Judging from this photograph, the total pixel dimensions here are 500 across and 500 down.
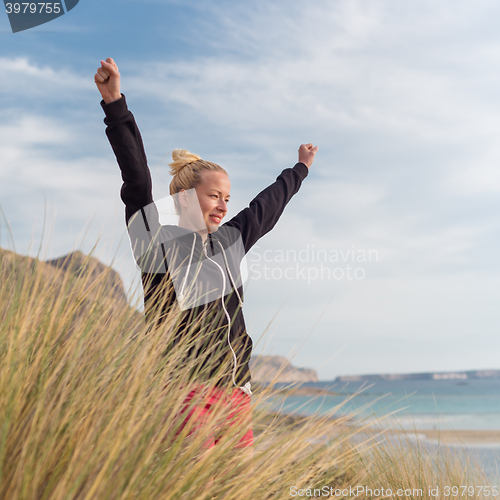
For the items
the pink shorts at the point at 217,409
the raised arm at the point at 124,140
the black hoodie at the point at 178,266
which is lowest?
the pink shorts at the point at 217,409

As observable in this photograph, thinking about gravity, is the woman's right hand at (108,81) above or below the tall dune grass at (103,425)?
above

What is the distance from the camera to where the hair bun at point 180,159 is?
2.59 meters

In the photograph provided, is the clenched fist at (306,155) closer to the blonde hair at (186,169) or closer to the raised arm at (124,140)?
the blonde hair at (186,169)

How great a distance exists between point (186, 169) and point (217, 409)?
1.45 meters

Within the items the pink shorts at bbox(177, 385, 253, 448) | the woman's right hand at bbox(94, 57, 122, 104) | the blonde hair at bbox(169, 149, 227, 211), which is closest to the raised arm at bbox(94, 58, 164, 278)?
the woman's right hand at bbox(94, 57, 122, 104)

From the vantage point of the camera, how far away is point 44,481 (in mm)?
1102

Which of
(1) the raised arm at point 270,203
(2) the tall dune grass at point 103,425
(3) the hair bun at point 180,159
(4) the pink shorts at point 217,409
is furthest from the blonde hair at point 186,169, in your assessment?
(4) the pink shorts at point 217,409

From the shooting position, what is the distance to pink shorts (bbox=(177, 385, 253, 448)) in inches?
58.2

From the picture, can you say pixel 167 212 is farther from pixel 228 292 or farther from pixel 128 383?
pixel 128 383

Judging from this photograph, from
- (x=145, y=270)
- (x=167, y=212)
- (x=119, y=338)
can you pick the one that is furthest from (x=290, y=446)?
(x=167, y=212)

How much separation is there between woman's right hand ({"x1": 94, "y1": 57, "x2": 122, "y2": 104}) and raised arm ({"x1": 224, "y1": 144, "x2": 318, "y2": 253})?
92 cm

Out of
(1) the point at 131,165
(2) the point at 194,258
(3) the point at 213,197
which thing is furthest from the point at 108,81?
(2) the point at 194,258

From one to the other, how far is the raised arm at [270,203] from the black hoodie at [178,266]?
319mm

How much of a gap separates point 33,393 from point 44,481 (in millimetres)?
241
